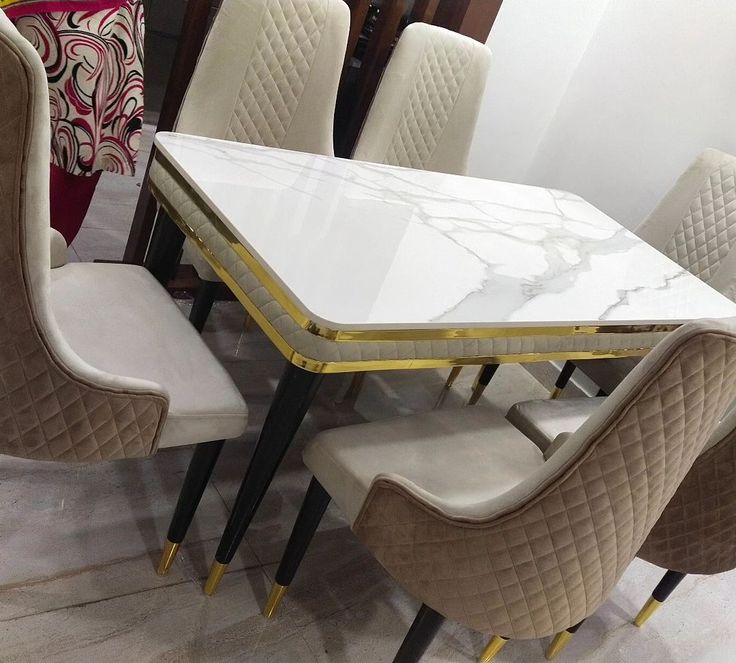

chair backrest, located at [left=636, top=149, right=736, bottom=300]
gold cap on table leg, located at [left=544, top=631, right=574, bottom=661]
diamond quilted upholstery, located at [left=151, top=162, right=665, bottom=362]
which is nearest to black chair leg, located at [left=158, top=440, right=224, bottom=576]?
diamond quilted upholstery, located at [left=151, top=162, right=665, bottom=362]

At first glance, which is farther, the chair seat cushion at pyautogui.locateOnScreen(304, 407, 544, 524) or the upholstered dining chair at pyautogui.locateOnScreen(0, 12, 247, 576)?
the chair seat cushion at pyautogui.locateOnScreen(304, 407, 544, 524)

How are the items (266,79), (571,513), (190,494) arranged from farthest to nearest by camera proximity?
(266,79)
(190,494)
(571,513)

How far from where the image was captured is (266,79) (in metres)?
1.85

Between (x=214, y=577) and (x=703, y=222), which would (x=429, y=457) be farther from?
(x=703, y=222)

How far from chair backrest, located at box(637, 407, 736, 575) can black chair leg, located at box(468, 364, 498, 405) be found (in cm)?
104

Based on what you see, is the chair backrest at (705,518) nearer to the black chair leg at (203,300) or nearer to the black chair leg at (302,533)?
the black chair leg at (302,533)

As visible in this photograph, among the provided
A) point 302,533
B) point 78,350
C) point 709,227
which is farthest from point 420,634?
point 709,227

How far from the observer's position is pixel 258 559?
1553 mm

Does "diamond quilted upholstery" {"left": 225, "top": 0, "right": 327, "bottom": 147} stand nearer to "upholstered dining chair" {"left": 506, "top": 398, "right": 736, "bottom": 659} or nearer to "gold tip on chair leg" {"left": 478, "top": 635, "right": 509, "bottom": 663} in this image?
"upholstered dining chair" {"left": 506, "top": 398, "right": 736, "bottom": 659}

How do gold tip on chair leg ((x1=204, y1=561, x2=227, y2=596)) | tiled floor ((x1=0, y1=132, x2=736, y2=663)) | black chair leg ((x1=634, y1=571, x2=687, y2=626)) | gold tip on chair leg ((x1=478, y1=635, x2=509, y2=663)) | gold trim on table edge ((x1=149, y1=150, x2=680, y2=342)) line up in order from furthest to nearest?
black chair leg ((x1=634, y1=571, x2=687, y2=626)), gold tip on chair leg ((x1=478, y1=635, x2=509, y2=663)), gold tip on chair leg ((x1=204, y1=561, x2=227, y2=596)), tiled floor ((x1=0, y1=132, x2=736, y2=663)), gold trim on table edge ((x1=149, y1=150, x2=680, y2=342))

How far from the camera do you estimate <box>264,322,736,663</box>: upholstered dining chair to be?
90 cm

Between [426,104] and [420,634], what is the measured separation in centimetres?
154

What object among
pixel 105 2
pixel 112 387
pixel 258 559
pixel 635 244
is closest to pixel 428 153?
pixel 635 244

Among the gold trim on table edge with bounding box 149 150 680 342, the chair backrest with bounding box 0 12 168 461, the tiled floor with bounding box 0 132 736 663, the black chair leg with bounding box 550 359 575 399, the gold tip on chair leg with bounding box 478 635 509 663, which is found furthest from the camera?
the black chair leg with bounding box 550 359 575 399
